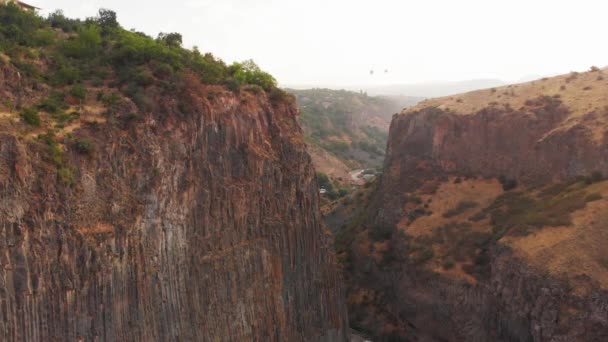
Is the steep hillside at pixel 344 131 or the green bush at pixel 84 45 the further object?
the steep hillside at pixel 344 131

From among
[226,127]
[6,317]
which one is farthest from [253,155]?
[6,317]

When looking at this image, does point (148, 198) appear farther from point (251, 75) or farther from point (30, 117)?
point (251, 75)

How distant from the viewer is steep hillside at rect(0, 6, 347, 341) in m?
20.0

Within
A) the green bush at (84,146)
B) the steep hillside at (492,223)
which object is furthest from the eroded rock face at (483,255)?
the green bush at (84,146)

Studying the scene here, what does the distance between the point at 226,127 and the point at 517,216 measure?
24.3 meters

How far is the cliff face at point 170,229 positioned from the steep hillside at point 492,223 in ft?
30.7

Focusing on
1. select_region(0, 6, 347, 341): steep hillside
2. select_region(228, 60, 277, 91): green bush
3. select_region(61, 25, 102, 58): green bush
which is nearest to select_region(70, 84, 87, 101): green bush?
select_region(0, 6, 347, 341): steep hillside

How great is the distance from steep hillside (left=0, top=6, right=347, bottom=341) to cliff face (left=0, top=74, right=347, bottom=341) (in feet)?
0.21

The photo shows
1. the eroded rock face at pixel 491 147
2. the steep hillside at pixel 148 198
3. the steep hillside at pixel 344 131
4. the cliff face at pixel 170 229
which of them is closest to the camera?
the cliff face at pixel 170 229

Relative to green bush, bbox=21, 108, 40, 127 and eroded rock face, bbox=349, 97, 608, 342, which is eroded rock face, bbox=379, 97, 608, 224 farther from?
green bush, bbox=21, 108, 40, 127

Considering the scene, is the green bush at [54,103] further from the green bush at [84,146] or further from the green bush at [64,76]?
the green bush at [84,146]

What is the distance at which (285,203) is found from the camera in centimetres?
3066

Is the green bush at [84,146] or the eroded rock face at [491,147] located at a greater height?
the green bush at [84,146]

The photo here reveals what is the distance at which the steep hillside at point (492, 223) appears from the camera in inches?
1204
